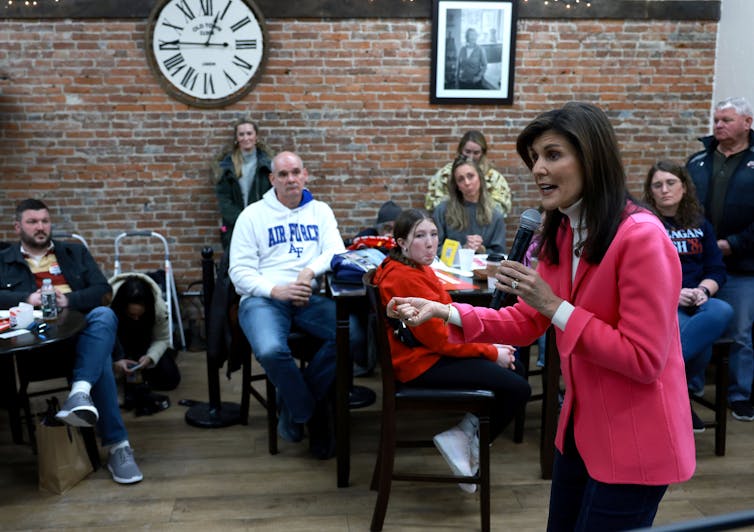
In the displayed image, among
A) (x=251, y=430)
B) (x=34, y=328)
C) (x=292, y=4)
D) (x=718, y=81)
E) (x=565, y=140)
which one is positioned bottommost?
(x=251, y=430)

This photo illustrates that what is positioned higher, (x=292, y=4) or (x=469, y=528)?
(x=292, y=4)

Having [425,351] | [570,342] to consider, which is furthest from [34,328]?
[570,342]

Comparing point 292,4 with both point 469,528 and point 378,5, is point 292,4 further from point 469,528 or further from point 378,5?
point 469,528

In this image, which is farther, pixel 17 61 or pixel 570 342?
pixel 17 61

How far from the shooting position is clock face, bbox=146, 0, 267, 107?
4797 mm

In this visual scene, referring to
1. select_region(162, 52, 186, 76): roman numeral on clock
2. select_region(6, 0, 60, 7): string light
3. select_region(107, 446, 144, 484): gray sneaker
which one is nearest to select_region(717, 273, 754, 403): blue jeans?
select_region(107, 446, 144, 484): gray sneaker

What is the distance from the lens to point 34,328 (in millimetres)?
2836

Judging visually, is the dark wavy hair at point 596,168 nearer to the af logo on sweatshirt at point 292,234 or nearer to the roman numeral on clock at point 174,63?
the af logo on sweatshirt at point 292,234

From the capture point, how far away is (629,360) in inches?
49.1

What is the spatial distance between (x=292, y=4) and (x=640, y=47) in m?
2.51

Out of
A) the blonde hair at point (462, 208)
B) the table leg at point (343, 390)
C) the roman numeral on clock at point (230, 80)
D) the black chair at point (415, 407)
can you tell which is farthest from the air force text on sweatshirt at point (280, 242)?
the roman numeral on clock at point (230, 80)

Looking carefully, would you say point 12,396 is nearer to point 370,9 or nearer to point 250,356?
point 250,356

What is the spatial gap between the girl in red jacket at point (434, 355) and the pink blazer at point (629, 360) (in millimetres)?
1115

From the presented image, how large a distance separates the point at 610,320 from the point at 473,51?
4025 millimetres
